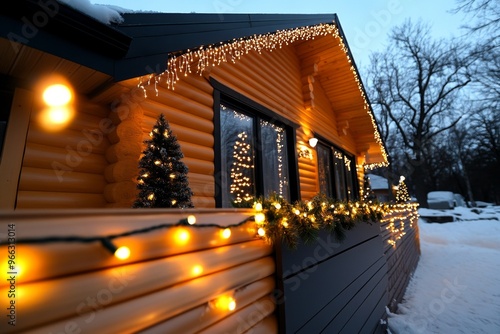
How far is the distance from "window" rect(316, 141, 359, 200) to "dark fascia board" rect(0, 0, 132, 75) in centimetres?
576

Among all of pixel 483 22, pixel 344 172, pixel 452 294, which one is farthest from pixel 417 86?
pixel 452 294

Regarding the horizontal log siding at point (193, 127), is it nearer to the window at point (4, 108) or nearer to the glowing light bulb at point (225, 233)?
the window at point (4, 108)

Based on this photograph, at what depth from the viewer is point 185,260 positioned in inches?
53.8

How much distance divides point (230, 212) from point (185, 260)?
49 cm

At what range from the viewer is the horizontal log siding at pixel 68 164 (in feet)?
7.60

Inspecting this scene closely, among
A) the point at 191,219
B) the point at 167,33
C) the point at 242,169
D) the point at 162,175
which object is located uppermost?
the point at 167,33

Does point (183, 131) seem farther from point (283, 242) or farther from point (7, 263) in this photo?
point (7, 263)

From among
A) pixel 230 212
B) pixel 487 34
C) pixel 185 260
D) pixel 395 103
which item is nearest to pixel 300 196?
pixel 230 212

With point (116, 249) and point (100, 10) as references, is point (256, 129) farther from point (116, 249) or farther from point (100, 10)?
point (116, 249)

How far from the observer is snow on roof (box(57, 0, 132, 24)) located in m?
1.71

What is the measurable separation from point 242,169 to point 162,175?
78.2 inches

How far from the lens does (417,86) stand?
24.9m

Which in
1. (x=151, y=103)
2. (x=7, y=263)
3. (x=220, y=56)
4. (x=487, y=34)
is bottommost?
(x=7, y=263)

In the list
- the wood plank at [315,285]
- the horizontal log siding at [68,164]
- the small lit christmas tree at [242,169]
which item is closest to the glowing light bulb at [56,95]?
the horizontal log siding at [68,164]
